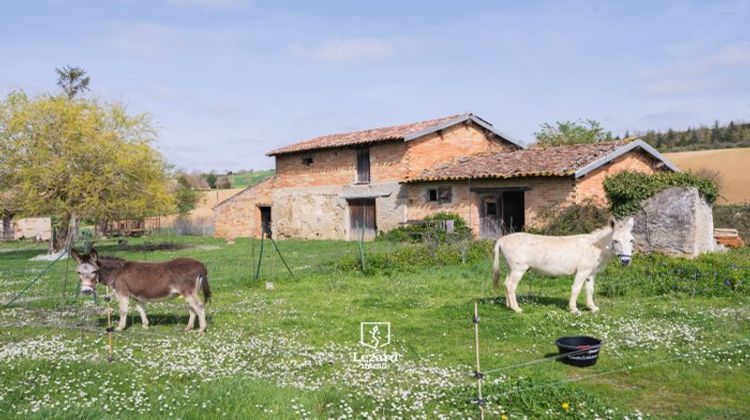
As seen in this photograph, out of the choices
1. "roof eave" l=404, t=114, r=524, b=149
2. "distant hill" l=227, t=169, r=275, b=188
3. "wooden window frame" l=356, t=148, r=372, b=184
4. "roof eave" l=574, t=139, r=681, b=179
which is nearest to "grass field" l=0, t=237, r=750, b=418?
"roof eave" l=574, t=139, r=681, b=179

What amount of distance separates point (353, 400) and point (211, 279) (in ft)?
38.2

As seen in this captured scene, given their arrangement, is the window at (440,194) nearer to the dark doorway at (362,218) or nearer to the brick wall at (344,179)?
the brick wall at (344,179)

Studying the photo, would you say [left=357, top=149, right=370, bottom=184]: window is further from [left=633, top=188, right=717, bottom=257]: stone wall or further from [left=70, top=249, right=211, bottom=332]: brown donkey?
[left=70, top=249, right=211, bottom=332]: brown donkey

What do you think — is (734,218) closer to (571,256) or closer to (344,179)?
(571,256)

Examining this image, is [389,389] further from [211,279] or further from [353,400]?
[211,279]

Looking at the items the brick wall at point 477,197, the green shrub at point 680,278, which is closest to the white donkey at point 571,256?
the green shrub at point 680,278

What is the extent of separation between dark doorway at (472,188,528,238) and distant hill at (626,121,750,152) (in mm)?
44476

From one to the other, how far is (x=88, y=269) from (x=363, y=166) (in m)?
23.9

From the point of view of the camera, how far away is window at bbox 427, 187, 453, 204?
94.8 feet

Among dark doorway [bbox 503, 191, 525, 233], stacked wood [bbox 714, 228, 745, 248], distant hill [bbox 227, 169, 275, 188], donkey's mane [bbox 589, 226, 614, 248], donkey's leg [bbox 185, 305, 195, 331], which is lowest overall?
donkey's leg [bbox 185, 305, 195, 331]

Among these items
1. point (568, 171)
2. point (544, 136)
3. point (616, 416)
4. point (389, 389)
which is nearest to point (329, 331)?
point (389, 389)

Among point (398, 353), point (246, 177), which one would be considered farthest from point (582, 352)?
point (246, 177)

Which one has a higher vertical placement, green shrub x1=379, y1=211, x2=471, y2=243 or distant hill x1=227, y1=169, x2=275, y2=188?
distant hill x1=227, y1=169, x2=275, y2=188

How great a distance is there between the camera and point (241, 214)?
3944cm
